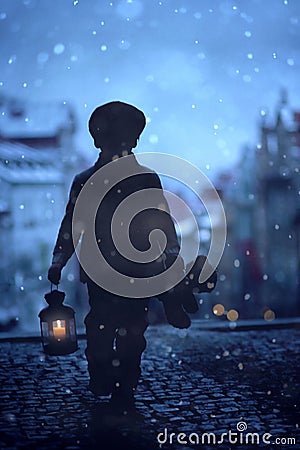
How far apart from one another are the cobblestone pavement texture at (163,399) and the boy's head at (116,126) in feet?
5.66

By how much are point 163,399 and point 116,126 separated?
1.96 metres

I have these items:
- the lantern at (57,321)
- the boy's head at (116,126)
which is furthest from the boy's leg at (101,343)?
the boy's head at (116,126)

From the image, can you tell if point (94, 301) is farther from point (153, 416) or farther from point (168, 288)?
point (153, 416)

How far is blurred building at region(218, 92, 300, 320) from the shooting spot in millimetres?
26703

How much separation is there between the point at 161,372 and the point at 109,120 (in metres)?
2.53

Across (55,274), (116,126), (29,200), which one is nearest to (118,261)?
(55,274)

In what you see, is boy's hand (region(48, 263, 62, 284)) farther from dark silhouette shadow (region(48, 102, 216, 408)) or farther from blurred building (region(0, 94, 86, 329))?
blurred building (region(0, 94, 86, 329))

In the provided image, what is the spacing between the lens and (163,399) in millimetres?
4746

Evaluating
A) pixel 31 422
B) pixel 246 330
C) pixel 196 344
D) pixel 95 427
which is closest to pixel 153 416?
pixel 95 427

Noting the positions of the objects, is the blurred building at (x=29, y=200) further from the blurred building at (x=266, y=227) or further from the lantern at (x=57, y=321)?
the lantern at (x=57, y=321)

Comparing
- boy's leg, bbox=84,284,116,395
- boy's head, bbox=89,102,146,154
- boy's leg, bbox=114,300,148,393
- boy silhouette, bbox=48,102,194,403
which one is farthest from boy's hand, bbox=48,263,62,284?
boy's head, bbox=89,102,146,154

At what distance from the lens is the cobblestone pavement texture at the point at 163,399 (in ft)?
12.2

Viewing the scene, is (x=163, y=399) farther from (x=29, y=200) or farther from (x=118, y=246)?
(x=29, y=200)

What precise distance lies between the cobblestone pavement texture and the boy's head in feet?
5.66
